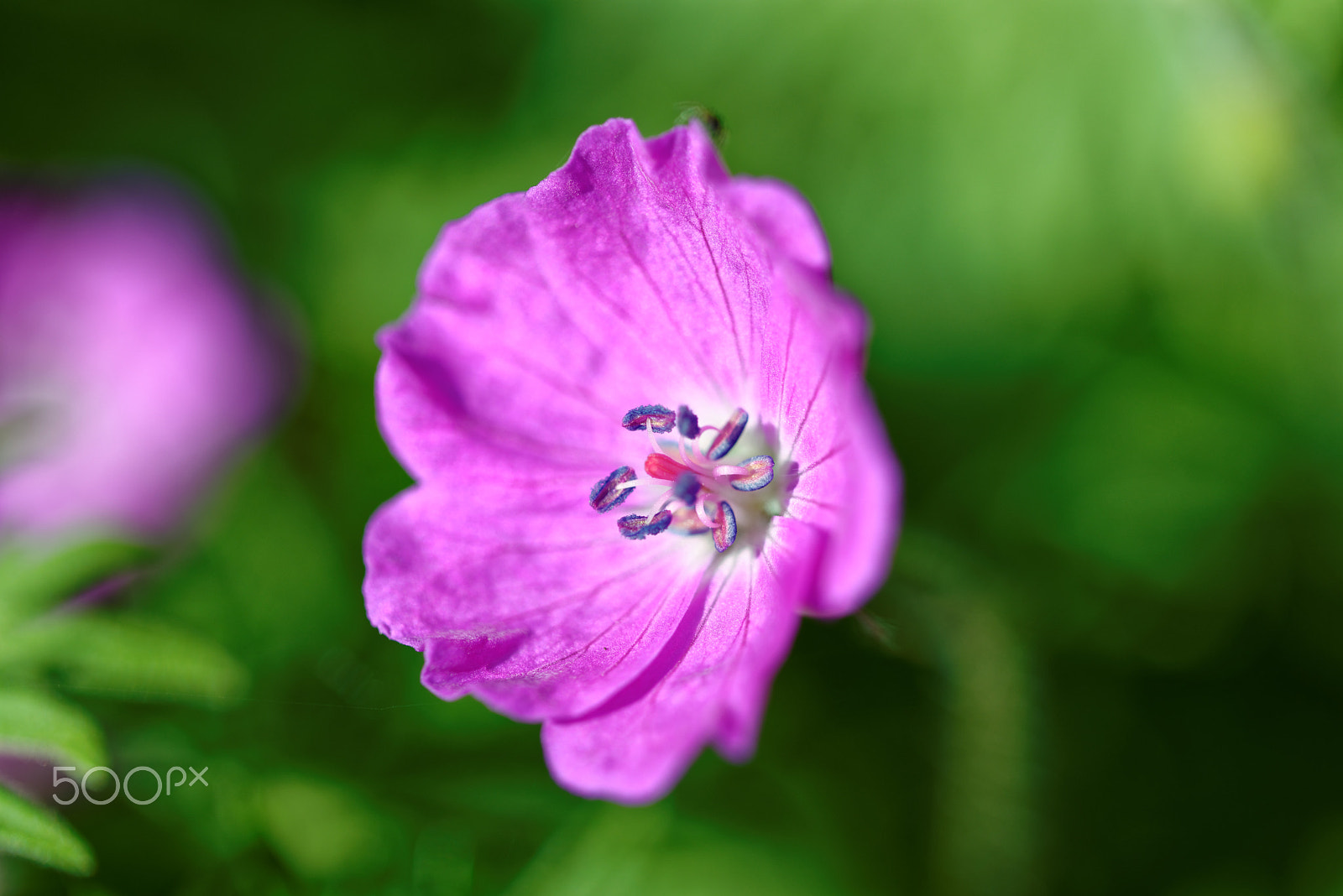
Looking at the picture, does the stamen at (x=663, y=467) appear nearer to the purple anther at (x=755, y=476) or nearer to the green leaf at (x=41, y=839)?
the purple anther at (x=755, y=476)

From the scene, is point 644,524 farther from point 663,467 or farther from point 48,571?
point 48,571

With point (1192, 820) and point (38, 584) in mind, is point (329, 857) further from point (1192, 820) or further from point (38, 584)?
point (1192, 820)

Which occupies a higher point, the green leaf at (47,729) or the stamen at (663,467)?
the stamen at (663,467)

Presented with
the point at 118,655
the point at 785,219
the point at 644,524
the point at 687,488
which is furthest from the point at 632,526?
the point at 118,655

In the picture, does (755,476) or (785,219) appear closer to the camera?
(785,219)

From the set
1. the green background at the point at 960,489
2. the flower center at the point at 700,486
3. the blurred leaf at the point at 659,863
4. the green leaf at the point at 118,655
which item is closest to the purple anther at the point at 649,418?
the flower center at the point at 700,486

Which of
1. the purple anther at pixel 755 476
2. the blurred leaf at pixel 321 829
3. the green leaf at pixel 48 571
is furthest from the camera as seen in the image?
the blurred leaf at pixel 321 829
